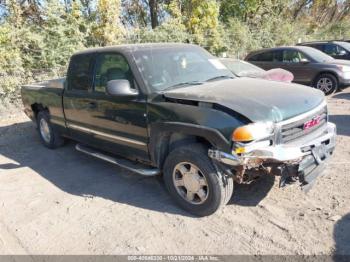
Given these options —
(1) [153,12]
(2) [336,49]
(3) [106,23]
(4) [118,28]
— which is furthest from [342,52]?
(1) [153,12]

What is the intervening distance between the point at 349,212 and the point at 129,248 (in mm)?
2307

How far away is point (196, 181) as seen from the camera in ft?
11.9

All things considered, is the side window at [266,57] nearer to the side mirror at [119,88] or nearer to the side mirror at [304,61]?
the side mirror at [304,61]

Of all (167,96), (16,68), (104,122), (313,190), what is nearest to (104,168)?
(104,122)

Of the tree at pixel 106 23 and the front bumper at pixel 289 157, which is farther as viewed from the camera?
the tree at pixel 106 23

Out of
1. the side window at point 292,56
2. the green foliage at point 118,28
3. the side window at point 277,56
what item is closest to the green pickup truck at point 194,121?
the green foliage at point 118,28

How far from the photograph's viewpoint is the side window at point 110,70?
168 inches

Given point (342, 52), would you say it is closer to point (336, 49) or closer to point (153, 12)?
point (336, 49)

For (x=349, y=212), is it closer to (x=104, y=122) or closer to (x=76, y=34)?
(x=104, y=122)

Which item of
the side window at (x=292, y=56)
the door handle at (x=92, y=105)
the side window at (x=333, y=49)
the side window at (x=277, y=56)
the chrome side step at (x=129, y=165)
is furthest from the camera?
the side window at (x=333, y=49)

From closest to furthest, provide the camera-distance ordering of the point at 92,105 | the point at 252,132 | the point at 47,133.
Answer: the point at 252,132
the point at 92,105
the point at 47,133

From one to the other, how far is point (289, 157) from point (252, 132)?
448 mm

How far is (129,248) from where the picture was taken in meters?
3.29

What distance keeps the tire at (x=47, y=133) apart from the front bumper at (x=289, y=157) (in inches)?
156
